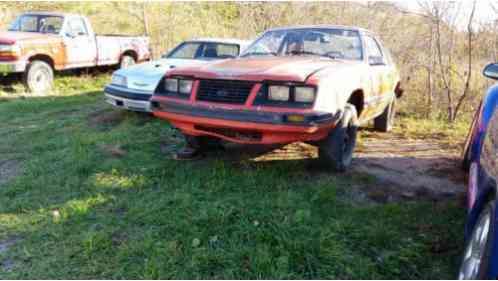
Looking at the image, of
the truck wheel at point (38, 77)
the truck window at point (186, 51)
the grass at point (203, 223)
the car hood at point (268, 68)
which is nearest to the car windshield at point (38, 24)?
the truck wheel at point (38, 77)

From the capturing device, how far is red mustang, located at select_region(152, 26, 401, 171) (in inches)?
141

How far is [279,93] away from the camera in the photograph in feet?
12.0

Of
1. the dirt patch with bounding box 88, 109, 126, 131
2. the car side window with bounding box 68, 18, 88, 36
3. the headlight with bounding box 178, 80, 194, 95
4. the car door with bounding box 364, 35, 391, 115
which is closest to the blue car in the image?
the car door with bounding box 364, 35, 391, 115

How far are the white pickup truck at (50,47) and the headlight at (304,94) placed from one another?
7.08m

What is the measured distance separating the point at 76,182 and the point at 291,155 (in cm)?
238

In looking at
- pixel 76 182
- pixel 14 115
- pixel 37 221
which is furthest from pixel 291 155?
pixel 14 115

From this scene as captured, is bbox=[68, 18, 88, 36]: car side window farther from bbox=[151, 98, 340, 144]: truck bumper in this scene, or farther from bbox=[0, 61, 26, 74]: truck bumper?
bbox=[151, 98, 340, 144]: truck bumper

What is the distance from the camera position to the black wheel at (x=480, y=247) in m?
1.82

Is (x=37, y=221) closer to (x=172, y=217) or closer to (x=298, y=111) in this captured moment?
(x=172, y=217)

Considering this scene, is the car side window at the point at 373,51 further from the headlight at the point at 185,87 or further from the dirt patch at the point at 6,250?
the dirt patch at the point at 6,250

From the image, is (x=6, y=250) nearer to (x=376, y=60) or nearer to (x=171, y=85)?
(x=171, y=85)

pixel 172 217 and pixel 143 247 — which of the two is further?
pixel 172 217

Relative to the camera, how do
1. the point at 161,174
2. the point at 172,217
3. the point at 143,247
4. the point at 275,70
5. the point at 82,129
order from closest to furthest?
1. the point at 143,247
2. the point at 172,217
3. the point at 275,70
4. the point at 161,174
5. the point at 82,129

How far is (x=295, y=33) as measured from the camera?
506cm
